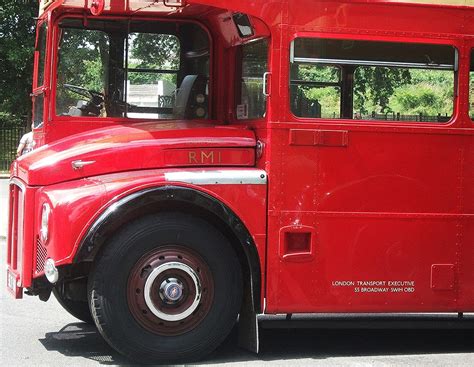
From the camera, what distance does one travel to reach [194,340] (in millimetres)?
5641

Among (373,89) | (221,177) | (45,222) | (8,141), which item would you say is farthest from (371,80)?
(8,141)

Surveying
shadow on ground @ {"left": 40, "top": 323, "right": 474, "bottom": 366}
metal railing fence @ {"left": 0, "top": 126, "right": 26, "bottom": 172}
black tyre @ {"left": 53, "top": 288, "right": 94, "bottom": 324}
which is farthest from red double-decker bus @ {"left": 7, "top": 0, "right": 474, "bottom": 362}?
metal railing fence @ {"left": 0, "top": 126, "right": 26, "bottom": 172}

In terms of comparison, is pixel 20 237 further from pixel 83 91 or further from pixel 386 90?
pixel 386 90

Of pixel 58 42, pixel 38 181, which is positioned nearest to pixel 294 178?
pixel 38 181

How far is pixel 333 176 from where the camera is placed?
5.83 meters

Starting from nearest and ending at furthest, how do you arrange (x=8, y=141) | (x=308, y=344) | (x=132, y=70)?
(x=308, y=344)
(x=132, y=70)
(x=8, y=141)

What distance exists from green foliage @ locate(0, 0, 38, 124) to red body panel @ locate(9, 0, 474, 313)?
24.4m

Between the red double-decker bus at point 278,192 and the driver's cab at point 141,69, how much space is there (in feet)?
0.21

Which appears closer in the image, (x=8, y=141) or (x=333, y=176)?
(x=333, y=176)

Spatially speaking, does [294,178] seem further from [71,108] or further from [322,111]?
[71,108]

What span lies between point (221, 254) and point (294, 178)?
725 millimetres

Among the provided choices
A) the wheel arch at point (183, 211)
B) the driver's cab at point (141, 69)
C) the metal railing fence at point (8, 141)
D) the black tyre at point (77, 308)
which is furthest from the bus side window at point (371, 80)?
the metal railing fence at point (8, 141)

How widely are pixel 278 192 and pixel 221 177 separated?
16.4 inches

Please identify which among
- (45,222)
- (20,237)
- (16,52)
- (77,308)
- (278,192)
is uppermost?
(16,52)
